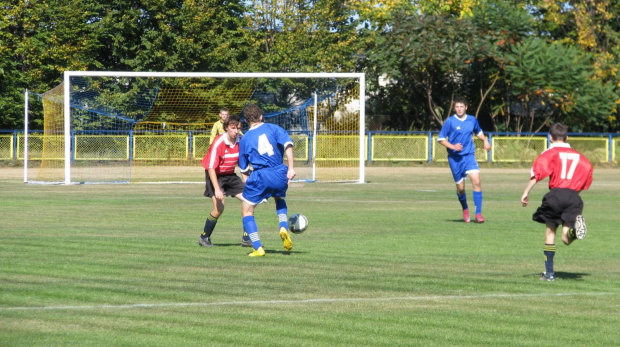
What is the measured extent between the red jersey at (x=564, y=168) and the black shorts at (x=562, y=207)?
81mm

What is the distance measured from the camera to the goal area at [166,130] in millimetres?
32719

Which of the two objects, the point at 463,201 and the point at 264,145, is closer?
the point at 264,145

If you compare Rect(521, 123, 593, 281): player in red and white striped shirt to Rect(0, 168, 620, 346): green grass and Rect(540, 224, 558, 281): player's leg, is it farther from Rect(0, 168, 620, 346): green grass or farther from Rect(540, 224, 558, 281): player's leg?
Rect(0, 168, 620, 346): green grass

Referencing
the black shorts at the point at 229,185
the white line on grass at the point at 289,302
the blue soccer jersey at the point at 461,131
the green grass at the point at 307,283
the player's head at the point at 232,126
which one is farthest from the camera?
the blue soccer jersey at the point at 461,131

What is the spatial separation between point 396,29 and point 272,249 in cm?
3633

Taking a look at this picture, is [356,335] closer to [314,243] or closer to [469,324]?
[469,324]

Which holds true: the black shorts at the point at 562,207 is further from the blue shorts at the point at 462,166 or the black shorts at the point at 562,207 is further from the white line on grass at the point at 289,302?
the blue shorts at the point at 462,166

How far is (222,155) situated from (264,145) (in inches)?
52.4

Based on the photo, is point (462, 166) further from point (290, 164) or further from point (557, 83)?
point (557, 83)

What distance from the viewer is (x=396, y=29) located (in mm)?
47656

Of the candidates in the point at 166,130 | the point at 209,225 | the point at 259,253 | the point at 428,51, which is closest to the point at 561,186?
the point at 259,253

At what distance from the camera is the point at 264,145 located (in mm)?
11375

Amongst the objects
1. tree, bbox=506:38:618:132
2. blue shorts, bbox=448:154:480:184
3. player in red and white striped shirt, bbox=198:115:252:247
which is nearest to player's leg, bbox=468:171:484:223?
blue shorts, bbox=448:154:480:184

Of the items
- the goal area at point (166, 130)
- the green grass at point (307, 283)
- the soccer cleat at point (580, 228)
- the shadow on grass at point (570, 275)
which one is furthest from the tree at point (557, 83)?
the soccer cleat at point (580, 228)
